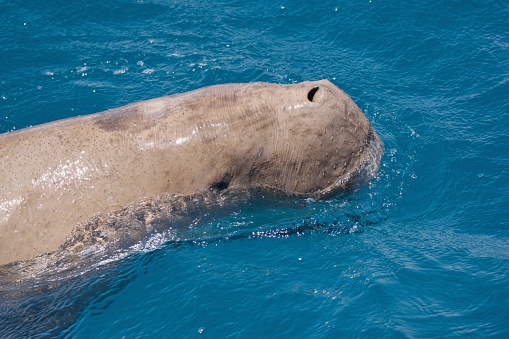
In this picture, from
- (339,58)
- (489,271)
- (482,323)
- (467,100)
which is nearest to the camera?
(482,323)

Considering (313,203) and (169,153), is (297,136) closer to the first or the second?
(313,203)

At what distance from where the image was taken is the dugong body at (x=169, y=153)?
8094 mm

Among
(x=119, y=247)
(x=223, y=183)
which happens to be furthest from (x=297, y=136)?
(x=119, y=247)

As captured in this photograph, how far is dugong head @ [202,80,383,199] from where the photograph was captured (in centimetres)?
836

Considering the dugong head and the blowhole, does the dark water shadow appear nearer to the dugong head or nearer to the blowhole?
the blowhole

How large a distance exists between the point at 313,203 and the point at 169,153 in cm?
189

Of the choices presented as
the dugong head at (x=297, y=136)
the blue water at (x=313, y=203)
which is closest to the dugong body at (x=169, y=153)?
the dugong head at (x=297, y=136)

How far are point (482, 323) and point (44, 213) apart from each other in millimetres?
5080

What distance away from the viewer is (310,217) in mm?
9273

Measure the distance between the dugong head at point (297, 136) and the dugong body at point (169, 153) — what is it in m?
0.01

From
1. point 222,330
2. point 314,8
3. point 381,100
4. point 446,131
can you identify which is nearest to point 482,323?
point 222,330

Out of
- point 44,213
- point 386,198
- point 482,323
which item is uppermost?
point 44,213

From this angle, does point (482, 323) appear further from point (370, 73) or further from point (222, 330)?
point (370, 73)

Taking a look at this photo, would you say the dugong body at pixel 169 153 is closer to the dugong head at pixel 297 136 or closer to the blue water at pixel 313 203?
the dugong head at pixel 297 136
